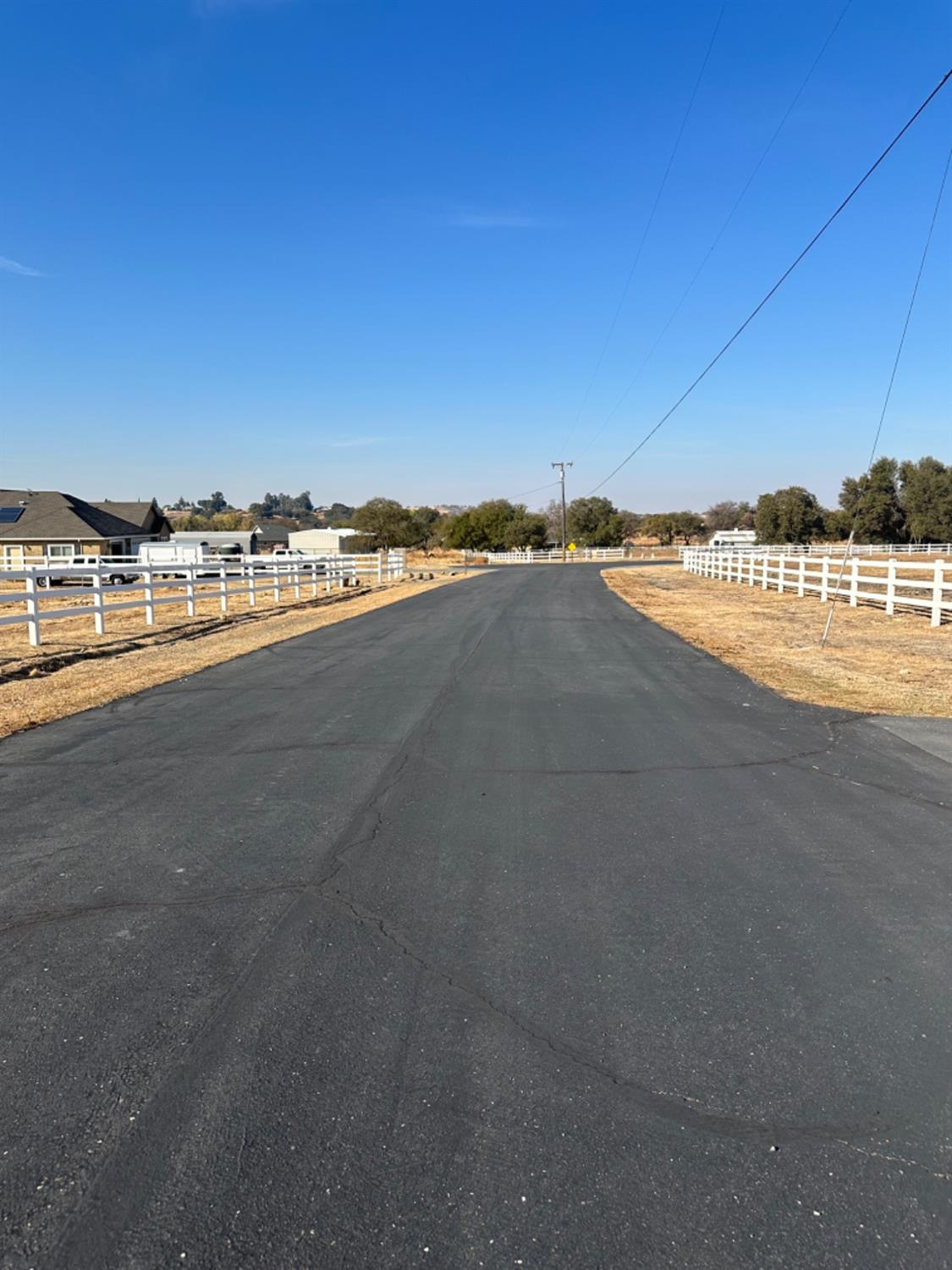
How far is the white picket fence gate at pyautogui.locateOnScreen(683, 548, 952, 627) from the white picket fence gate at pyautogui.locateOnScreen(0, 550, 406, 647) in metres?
13.8

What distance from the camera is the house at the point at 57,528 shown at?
170 ft

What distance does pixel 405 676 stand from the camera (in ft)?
40.0

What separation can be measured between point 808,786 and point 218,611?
64.2ft

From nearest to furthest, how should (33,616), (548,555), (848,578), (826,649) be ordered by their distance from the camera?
1. (33,616)
2. (826,649)
3. (848,578)
4. (548,555)

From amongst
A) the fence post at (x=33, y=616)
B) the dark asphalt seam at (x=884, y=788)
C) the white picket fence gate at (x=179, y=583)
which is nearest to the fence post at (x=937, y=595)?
the dark asphalt seam at (x=884, y=788)

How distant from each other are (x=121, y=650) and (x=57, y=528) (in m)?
42.5

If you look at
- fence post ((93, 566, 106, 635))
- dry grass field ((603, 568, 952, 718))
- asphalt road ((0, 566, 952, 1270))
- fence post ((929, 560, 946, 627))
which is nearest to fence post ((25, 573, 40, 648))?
fence post ((93, 566, 106, 635))

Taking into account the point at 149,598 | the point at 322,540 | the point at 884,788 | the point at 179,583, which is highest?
the point at 322,540

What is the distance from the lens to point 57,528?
52906 mm

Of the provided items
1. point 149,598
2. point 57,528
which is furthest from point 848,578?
point 57,528

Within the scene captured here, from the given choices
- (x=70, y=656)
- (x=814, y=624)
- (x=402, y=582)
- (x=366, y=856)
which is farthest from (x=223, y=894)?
(x=402, y=582)

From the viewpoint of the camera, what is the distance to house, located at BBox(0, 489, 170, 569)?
51.9 m

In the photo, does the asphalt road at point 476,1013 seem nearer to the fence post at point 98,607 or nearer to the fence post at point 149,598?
the fence post at point 98,607

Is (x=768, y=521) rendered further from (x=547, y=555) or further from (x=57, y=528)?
(x=57, y=528)
